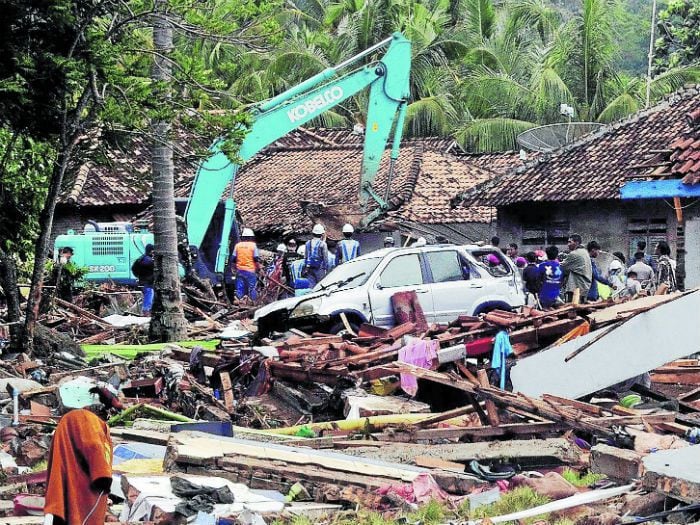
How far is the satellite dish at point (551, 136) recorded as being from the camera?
3412 cm

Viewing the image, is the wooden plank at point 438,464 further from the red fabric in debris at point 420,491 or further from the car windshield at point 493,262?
the car windshield at point 493,262

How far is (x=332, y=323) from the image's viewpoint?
18.8 meters

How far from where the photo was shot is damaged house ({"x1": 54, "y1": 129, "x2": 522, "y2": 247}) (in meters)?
34.9

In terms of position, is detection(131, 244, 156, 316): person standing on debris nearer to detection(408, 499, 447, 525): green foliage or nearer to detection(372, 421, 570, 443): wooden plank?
detection(372, 421, 570, 443): wooden plank

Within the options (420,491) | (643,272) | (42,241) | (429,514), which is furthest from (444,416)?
(643,272)

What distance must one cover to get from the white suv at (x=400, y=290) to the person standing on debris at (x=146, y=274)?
651 centimetres

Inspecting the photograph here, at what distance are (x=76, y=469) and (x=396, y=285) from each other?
11.7m

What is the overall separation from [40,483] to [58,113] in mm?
6311

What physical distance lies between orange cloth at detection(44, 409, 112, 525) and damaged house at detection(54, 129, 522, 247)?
24.3m

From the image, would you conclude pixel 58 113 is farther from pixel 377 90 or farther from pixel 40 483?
pixel 377 90

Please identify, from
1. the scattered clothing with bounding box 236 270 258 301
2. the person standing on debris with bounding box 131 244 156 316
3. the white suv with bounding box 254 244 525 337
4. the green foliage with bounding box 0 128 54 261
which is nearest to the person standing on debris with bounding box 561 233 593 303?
the white suv with bounding box 254 244 525 337

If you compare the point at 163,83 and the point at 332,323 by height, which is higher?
the point at 163,83

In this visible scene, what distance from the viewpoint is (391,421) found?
44.7 ft

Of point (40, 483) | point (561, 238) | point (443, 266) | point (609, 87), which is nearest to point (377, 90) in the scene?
point (561, 238)
